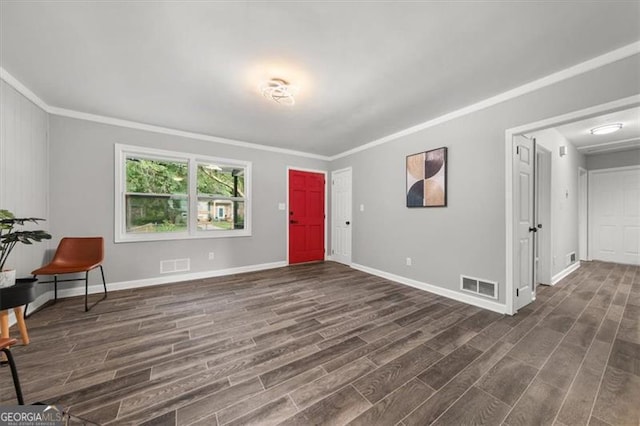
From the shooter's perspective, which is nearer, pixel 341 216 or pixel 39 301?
pixel 39 301

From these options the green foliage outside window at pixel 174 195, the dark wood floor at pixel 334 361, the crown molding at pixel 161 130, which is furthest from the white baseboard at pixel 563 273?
the green foliage outside window at pixel 174 195

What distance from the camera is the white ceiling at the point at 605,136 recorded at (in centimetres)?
316

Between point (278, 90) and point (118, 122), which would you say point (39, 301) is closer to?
point (118, 122)

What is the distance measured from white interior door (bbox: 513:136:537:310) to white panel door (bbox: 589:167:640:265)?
403cm

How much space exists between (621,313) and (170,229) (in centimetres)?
621

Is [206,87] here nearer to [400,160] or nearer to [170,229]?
[170,229]

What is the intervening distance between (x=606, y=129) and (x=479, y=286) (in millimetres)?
3393

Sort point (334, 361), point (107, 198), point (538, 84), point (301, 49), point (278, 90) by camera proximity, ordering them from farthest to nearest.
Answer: point (107, 198), point (278, 90), point (538, 84), point (301, 49), point (334, 361)

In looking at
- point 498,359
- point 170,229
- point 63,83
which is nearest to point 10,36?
point 63,83

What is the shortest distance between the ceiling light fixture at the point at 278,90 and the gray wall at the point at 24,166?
2608mm

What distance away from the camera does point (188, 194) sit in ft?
13.1

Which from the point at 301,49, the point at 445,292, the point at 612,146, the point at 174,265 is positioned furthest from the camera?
the point at 612,146

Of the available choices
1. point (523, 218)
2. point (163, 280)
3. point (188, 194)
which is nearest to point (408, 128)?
point (523, 218)

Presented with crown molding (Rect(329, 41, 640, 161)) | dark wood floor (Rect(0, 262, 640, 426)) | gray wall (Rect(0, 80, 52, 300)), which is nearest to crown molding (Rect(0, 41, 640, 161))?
crown molding (Rect(329, 41, 640, 161))
